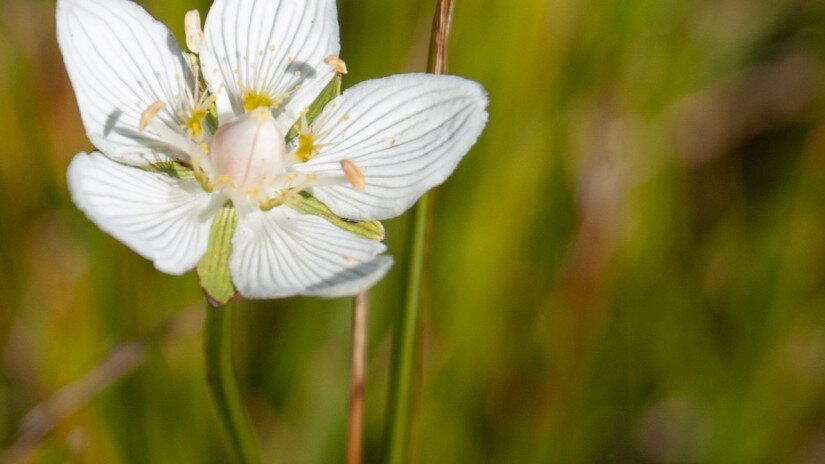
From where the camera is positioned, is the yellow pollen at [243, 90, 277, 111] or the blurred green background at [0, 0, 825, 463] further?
the blurred green background at [0, 0, 825, 463]

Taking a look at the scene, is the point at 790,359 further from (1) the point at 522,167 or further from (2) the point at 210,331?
(2) the point at 210,331

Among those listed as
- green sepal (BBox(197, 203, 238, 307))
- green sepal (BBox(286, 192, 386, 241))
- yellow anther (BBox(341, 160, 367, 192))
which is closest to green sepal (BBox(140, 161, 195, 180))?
green sepal (BBox(197, 203, 238, 307))

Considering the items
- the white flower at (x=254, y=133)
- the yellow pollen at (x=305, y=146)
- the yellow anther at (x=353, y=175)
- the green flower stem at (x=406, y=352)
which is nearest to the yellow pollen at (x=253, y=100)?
the white flower at (x=254, y=133)

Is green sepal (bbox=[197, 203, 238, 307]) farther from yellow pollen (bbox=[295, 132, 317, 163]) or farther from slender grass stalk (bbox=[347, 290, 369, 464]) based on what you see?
slender grass stalk (bbox=[347, 290, 369, 464])

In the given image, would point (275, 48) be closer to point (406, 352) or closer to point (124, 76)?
point (124, 76)

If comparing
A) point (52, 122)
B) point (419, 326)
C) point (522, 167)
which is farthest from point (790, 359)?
point (52, 122)

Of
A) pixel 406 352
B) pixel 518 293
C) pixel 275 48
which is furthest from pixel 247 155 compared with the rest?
pixel 518 293
